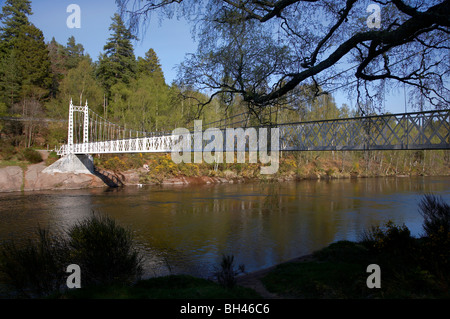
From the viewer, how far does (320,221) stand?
48.2 ft

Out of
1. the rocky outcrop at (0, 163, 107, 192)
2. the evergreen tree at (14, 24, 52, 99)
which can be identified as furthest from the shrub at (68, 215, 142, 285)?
the evergreen tree at (14, 24, 52, 99)

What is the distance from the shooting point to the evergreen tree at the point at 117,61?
141ft

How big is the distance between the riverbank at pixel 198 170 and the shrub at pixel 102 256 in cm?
1156

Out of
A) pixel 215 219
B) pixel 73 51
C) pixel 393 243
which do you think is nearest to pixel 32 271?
pixel 393 243

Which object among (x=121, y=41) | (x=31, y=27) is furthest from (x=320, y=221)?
(x=31, y=27)

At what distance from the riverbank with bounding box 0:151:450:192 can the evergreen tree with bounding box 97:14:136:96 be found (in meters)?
14.5

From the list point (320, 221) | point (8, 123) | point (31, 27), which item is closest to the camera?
point (320, 221)

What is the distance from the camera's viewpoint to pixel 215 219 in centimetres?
1531

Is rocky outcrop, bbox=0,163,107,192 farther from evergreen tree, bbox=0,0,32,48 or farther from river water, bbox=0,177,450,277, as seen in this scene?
evergreen tree, bbox=0,0,32,48

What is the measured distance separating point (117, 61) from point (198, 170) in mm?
21627

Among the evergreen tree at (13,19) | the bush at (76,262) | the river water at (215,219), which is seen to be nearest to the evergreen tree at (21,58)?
the evergreen tree at (13,19)

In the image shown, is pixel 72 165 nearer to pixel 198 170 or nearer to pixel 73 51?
pixel 198 170
